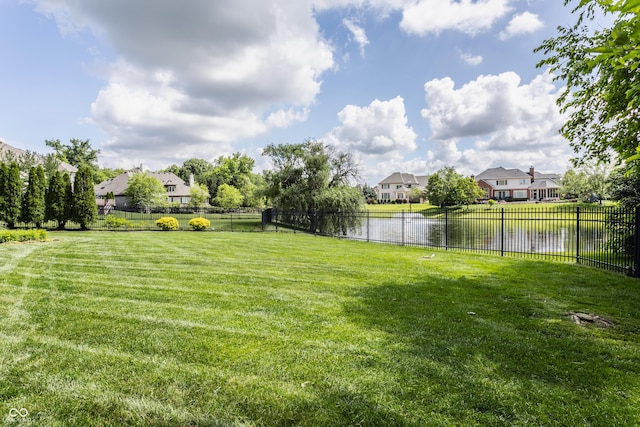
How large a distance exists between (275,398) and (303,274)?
468 centimetres

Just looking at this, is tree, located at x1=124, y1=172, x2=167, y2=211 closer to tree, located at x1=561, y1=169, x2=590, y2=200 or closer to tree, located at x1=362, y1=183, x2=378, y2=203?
tree, located at x1=362, y1=183, x2=378, y2=203

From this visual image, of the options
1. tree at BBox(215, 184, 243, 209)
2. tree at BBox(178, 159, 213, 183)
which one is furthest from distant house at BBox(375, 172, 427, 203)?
tree at BBox(178, 159, 213, 183)

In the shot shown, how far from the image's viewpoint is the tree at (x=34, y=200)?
59.8ft

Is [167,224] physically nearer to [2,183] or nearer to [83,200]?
[83,200]

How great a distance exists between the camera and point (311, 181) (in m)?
24.7

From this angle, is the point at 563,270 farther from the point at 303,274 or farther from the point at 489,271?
the point at 303,274

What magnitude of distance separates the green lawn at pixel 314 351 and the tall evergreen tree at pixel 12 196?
14.5 metres

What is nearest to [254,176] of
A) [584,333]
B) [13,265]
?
[13,265]

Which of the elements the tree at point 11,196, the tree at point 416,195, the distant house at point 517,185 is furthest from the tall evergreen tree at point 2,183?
the distant house at point 517,185

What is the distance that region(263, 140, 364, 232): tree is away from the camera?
73.8 feet

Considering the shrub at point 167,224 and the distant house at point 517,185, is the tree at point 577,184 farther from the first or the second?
the shrub at point 167,224

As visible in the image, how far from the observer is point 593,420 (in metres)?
2.47

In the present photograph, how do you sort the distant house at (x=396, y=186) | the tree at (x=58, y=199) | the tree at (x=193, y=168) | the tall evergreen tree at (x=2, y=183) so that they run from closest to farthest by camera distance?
the tall evergreen tree at (x=2, y=183)
the tree at (x=58, y=199)
the tree at (x=193, y=168)
the distant house at (x=396, y=186)

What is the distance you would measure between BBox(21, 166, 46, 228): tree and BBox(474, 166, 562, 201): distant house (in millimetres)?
70113
